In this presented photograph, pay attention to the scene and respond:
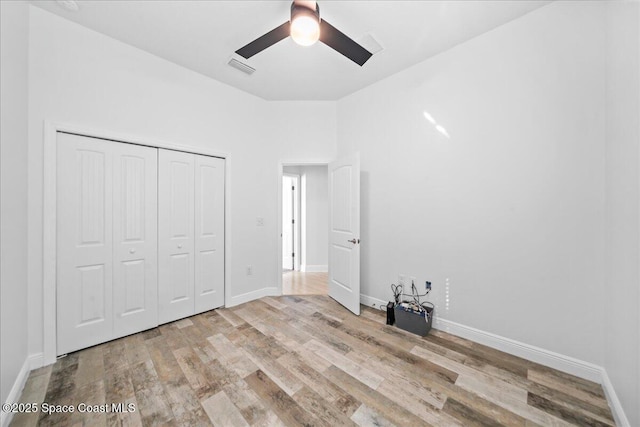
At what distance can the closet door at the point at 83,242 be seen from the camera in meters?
2.07

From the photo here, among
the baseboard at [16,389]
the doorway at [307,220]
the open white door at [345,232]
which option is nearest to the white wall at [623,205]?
the open white door at [345,232]

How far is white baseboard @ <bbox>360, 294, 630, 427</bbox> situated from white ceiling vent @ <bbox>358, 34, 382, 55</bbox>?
2.90 meters

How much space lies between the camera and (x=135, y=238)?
2465 mm

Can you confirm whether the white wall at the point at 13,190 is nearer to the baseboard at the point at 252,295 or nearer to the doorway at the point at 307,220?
the baseboard at the point at 252,295

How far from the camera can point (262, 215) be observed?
356 centimetres

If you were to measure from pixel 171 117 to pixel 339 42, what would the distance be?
2027 millimetres

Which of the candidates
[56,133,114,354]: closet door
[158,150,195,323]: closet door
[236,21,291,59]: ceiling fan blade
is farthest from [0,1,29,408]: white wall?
[236,21,291,59]: ceiling fan blade

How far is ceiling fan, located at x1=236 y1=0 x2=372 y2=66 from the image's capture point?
5.18 feet

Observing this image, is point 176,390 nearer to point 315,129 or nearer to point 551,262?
point 551,262

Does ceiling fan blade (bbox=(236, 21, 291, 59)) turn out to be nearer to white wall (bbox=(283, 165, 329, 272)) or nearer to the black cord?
the black cord

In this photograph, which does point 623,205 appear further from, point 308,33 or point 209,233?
point 209,233

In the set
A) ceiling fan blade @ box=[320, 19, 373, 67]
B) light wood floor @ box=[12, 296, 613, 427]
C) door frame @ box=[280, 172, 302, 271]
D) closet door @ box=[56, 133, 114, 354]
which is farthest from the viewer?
door frame @ box=[280, 172, 302, 271]

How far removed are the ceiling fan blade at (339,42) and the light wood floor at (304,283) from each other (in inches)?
124

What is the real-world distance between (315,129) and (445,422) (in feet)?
11.4
